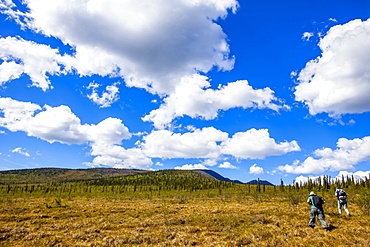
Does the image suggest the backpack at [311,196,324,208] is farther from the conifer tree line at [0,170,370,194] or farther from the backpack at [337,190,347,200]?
the conifer tree line at [0,170,370,194]

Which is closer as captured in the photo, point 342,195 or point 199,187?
point 342,195

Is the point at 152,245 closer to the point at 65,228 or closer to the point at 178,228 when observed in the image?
the point at 178,228

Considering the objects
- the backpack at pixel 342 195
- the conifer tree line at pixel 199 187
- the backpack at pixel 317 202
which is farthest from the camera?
the conifer tree line at pixel 199 187

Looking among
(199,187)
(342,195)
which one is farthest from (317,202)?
(199,187)

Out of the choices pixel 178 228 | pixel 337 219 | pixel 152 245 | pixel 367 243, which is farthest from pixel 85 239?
pixel 337 219

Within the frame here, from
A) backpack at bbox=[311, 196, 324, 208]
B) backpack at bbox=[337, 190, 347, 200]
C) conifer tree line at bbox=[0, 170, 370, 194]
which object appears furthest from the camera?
conifer tree line at bbox=[0, 170, 370, 194]

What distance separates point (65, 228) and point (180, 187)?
341 feet

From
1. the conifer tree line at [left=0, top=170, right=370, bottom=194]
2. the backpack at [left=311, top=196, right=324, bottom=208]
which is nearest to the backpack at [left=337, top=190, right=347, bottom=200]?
the backpack at [left=311, top=196, right=324, bottom=208]

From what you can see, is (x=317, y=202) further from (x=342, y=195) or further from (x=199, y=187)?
(x=199, y=187)

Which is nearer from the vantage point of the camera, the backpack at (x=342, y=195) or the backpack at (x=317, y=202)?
the backpack at (x=317, y=202)

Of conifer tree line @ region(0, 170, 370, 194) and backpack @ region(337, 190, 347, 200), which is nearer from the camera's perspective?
backpack @ region(337, 190, 347, 200)

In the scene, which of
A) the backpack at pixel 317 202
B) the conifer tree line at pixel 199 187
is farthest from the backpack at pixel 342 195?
the conifer tree line at pixel 199 187

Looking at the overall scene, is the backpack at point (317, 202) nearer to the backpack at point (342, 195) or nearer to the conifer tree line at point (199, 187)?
the backpack at point (342, 195)

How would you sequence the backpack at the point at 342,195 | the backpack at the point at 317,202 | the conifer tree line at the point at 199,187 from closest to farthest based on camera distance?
the backpack at the point at 317,202 < the backpack at the point at 342,195 < the conifer tree line at the point at 199,187
